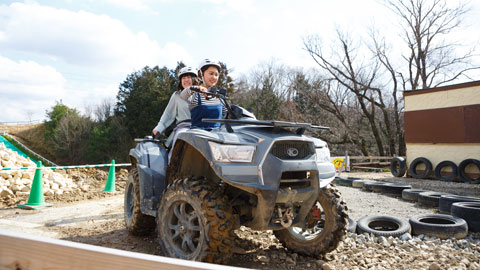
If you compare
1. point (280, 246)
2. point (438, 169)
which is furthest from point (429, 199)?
point (438, 169)

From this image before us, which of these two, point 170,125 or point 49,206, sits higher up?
point 170,125

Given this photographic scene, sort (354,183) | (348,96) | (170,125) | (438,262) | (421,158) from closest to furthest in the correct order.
Result: (438,262)
(170,125)
(354,183)
(421,158)
(348,96)

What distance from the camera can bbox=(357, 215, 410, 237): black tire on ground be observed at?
460cm

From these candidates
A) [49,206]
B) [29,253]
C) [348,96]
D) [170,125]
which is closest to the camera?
[29,253]

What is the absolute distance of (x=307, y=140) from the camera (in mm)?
3043

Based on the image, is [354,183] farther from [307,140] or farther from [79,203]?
[307,140]

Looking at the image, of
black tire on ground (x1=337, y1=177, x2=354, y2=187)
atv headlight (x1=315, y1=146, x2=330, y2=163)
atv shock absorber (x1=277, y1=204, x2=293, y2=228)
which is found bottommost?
black tire on ground (x1=337, y1=177, x2=354, y2=187)

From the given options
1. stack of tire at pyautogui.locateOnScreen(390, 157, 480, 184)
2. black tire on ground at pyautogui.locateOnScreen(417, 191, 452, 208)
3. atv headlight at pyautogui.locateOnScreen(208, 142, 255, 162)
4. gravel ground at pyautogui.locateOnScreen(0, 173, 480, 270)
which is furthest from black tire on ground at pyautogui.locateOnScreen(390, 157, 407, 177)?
atv headlight at pyautogui.locateOnScreen(208, 142, 255, 162)

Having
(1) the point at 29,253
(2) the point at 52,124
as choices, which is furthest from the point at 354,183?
(2) the point at 52,124

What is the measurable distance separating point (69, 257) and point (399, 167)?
17.1m

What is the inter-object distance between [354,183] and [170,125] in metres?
8.62

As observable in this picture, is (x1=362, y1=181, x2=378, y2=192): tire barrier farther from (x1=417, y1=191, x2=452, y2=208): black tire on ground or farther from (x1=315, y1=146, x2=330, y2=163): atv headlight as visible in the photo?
(x1=315, y1=146, x2=330, y2=163): atv headlight

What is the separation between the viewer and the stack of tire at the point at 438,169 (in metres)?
13.5

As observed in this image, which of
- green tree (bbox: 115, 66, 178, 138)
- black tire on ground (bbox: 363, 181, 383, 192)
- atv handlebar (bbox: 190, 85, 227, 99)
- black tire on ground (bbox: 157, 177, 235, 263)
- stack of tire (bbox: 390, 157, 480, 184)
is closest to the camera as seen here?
black tire on ground (bbox: 157, 177, 235, 263)
